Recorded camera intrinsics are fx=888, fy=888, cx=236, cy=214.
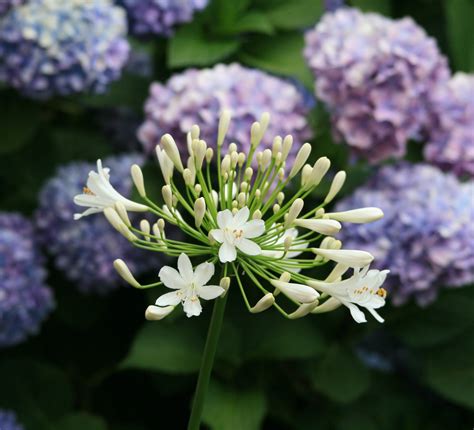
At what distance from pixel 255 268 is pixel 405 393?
3.02ft

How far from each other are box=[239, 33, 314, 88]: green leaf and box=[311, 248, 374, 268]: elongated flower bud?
78 cm

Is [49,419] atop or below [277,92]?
below

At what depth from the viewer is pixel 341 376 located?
132 cm

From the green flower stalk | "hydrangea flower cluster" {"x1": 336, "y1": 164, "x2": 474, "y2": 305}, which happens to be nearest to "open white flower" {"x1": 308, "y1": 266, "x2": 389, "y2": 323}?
the green flower stalk

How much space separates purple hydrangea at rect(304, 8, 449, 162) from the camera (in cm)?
124

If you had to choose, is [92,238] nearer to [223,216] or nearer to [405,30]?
[405,30]

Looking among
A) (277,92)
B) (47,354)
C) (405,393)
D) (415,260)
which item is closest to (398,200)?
(415,260)

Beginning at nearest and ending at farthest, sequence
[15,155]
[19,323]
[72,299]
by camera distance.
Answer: [19,323] < [72,299] < [15,155]

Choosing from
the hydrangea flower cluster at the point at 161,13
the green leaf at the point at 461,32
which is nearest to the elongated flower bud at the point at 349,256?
the hydrangea flower cluster at the point at 161,13

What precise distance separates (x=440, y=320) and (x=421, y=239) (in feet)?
0.65

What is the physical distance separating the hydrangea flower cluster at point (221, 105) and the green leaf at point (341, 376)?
0.33 meters

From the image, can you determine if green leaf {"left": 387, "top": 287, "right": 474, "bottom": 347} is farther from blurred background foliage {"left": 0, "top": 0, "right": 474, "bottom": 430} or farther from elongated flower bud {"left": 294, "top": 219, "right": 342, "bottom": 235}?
elongated flower bud {"left": 294, "top": 219, "right": 342, "bottom": 235}

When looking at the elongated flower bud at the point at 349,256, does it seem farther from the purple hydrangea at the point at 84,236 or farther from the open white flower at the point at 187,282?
the purple hydrangea at the point at 84,236

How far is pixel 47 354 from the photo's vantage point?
1536 mm
